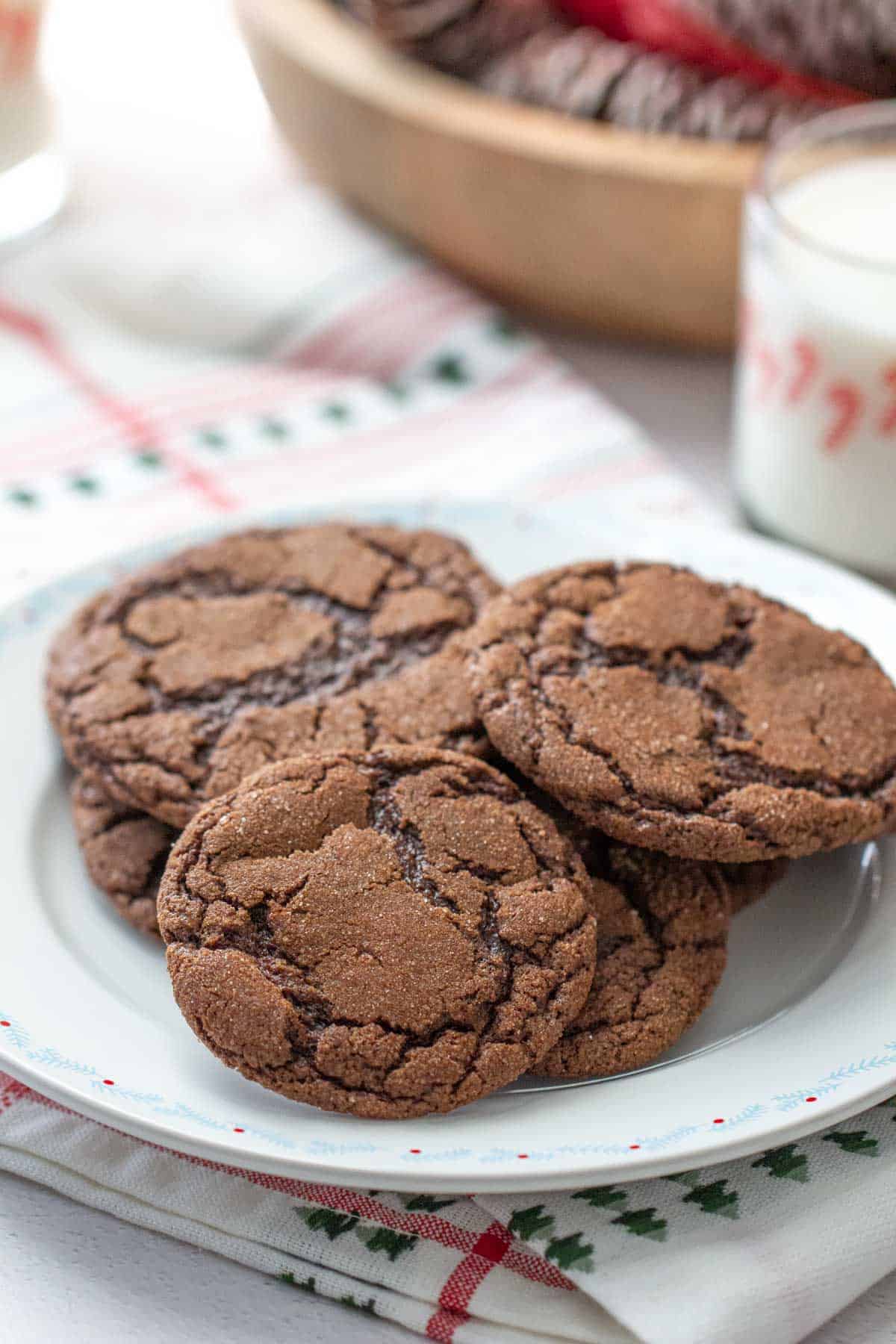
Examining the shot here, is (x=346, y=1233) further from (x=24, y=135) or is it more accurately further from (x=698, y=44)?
(x=24, y=135)

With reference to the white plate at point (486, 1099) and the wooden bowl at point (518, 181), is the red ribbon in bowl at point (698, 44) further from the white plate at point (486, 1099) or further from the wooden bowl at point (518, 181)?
the white plate at point (486, 1099)

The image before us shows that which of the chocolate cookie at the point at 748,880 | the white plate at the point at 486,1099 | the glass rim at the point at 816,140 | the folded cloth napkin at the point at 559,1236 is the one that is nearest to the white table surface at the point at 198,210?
the folded cloth napkin at the point at 559,1236

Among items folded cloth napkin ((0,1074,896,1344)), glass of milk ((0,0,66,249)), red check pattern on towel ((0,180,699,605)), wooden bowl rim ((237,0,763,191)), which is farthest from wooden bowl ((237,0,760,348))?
folded cloth napkin ((0,1074,896,1344))

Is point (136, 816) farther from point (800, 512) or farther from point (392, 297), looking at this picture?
point (392, 297)

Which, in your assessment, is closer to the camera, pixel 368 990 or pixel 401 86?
pixel 368 990

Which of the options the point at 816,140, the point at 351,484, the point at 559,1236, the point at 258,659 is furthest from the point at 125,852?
the point at 816,140

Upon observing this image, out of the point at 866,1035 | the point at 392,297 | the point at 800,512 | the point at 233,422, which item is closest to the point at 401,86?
the point at 392,297

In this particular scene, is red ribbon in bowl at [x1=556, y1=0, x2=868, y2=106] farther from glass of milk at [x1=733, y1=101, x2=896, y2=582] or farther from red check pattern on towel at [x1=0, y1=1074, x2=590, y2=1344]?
red check pattern on towel at [x1=0, y1=1074, x2=590, y2=1344]
